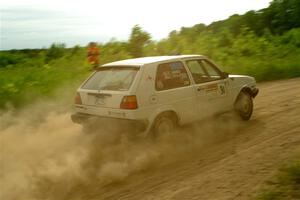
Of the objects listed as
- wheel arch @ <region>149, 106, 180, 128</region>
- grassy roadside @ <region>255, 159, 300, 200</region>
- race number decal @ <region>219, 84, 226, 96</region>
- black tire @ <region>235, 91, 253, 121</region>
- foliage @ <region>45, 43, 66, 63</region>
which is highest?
foliage @ <region>45, 43, 66, 63</region>

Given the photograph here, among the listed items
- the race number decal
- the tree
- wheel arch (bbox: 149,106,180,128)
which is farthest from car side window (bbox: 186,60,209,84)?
the tree

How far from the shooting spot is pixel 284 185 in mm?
5250

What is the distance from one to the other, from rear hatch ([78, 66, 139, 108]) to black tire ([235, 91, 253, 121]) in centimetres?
294

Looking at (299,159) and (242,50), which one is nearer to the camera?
(299,159)

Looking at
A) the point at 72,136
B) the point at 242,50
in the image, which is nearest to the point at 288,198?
the point at 72,136

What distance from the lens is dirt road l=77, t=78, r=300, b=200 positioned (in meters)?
5.57

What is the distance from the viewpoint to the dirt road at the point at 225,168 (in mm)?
5566

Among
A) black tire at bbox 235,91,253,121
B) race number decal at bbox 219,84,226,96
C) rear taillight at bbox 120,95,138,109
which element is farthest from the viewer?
black tire at bbox 235,91,253,121

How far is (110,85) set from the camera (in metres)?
7.30

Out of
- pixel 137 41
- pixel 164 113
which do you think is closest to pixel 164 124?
pixel 164 113

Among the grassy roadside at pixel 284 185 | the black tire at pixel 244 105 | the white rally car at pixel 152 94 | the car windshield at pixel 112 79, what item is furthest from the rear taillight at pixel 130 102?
the black tire at pixel 244 105

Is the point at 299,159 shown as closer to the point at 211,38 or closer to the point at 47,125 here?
the point at 47,125

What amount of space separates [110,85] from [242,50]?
561 inches

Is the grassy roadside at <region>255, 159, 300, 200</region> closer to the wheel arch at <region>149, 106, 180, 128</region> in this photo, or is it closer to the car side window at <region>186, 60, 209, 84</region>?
the wheel arch at <region>149, 106, 180, 128</region>
